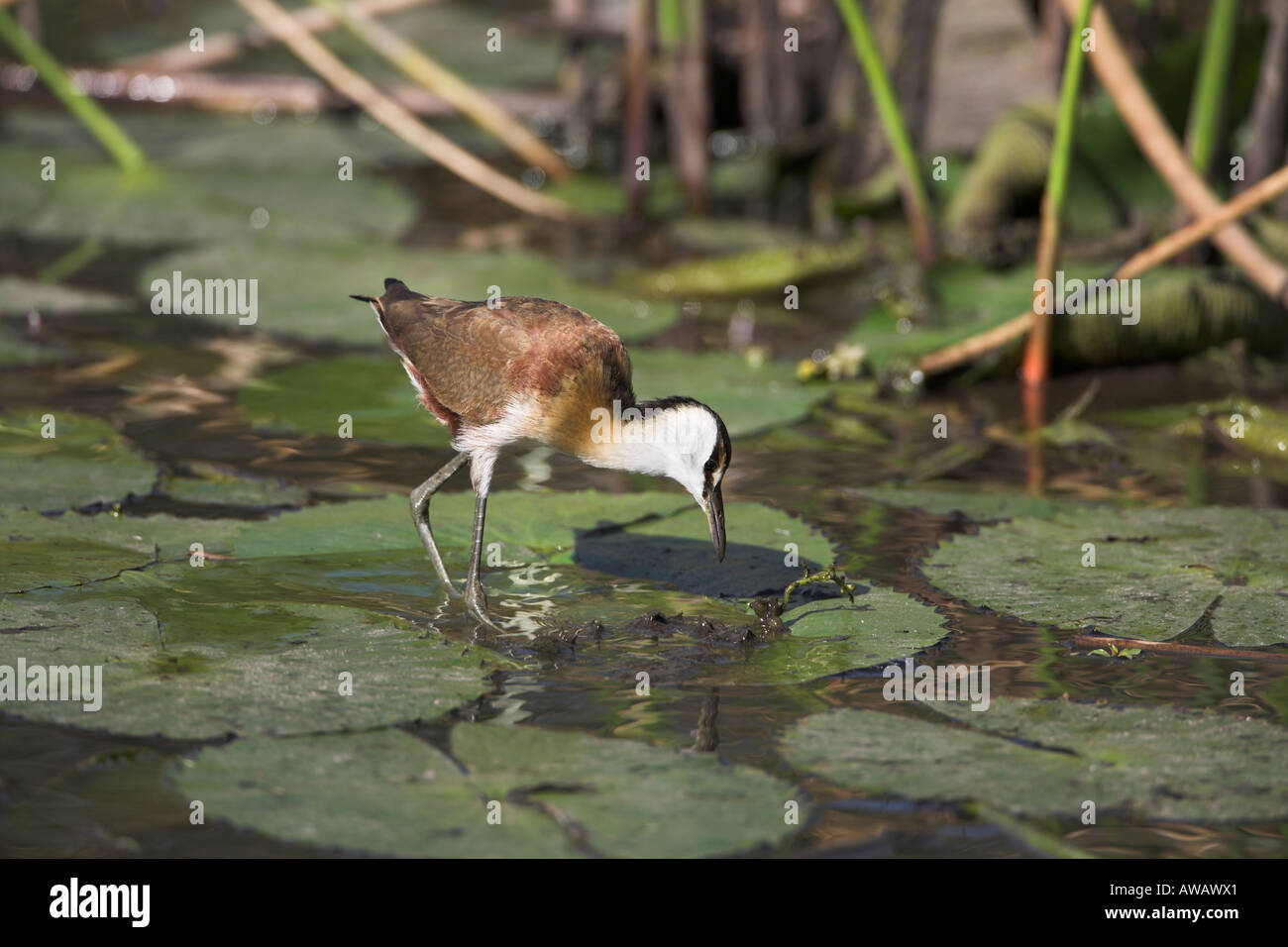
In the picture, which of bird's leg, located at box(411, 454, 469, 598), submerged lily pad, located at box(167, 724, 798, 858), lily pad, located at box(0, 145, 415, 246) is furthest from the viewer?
lily pad, located at box(0, 145, 415, 246)

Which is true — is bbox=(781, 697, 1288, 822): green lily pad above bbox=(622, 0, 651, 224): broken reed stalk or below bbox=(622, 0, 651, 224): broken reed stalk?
below

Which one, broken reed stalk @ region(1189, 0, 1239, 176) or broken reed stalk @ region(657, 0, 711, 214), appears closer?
broken reed stalk @ region(1189, 0, 1239, 176)

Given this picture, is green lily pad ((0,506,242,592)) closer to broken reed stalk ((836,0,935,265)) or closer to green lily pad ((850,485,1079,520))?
green lily pad ((850,485,1079,520))

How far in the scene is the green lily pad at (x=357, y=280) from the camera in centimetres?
806

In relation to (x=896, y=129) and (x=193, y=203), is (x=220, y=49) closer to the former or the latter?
(x=193, y=203)

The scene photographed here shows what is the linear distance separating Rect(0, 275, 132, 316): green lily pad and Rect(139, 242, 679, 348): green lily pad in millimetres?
311

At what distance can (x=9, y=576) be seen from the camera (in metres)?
4.71

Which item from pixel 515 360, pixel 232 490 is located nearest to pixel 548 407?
pixel 515 360

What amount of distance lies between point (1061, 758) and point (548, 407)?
6.23 feet

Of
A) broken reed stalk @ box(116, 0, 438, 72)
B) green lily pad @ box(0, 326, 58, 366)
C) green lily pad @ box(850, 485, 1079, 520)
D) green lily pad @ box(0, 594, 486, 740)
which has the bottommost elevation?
green lily pad @ box(0, 594, 486, 740)

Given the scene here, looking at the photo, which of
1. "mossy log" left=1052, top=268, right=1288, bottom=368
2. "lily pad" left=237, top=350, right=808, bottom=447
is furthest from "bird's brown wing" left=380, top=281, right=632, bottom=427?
"mossy log" left=1052, top=268, right=1288, bottom=368

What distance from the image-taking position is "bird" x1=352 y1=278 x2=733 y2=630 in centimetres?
476

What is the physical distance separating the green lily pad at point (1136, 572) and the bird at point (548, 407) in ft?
3.16

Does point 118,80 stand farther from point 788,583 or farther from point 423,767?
point 423,767
